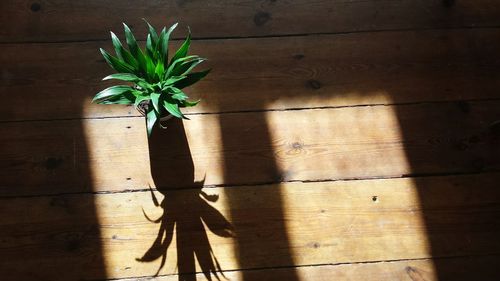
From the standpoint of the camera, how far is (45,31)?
1867 millimetres

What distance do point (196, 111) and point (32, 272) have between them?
0.77 m

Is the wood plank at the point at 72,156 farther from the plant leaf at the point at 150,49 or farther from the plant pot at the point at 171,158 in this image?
the plant leaf at the point at 150,49

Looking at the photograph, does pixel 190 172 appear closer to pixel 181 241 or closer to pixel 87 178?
pixel 181 241

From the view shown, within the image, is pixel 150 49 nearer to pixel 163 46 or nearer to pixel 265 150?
pixel 163 46

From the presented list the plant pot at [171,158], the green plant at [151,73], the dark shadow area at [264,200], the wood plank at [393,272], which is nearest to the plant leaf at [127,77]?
the green plant at [151,73]

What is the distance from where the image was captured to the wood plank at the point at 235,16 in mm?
1877

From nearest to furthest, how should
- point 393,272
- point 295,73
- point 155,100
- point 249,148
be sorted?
1. point 155,100
2. point 393,272
3. point 249,148
4. point 295,73

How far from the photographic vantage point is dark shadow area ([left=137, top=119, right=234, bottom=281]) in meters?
1.61

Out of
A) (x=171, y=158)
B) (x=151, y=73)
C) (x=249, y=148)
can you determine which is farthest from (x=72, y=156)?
(x=249, y=148)

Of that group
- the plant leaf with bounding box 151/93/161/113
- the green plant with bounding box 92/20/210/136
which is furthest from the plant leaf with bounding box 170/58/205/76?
the plant leaf with bounding box 151/93/161/113

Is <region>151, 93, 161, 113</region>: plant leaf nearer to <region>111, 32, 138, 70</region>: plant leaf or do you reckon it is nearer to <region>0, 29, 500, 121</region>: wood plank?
<region>111, 32, 138, 70</region>: plant leaf

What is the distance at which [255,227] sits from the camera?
5.42 feet

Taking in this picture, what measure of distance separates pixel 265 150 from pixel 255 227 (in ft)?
0.92

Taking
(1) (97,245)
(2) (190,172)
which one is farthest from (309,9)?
(1) (97,245)
